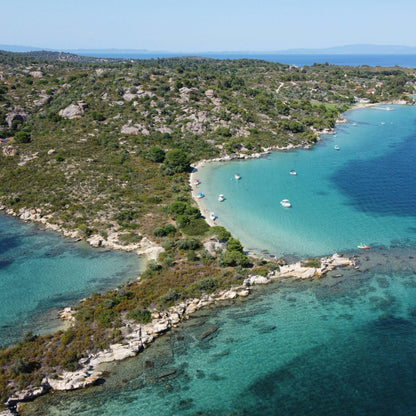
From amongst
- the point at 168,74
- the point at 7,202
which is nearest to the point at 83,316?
the point at 7,202

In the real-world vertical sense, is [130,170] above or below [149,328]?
above

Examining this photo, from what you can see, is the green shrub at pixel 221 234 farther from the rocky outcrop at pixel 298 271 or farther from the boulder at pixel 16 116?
the boulder at pixel 16 116

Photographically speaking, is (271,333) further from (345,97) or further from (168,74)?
(345,97)

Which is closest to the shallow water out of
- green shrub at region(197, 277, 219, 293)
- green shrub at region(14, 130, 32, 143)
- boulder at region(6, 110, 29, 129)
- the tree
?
green shrub at region(197, 277, 219, 293)

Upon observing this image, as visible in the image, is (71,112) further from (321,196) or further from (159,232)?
(321,196)

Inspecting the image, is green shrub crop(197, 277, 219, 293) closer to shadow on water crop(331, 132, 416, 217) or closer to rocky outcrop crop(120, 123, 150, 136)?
shadow on water crop(331, 132, 416, 217)

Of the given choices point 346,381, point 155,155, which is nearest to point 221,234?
point 346,381
